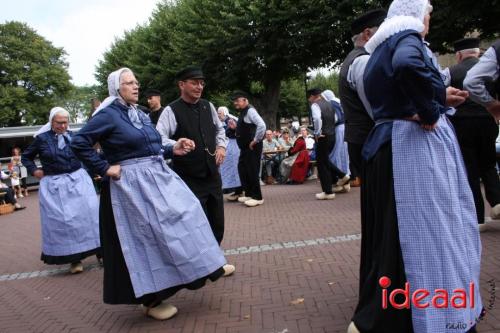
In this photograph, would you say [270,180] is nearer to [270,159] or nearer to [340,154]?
[270,159]

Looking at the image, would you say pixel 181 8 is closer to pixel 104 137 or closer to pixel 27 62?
pixel 27 62

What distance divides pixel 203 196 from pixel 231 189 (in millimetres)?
5691

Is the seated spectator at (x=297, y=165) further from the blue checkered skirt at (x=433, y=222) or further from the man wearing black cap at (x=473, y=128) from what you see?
the blue checkered skirt at (x=433, y=222)

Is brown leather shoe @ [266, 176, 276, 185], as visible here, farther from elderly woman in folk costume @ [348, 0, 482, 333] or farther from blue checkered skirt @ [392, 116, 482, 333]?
blue checkered skirt @ [392, 116, 482, 333]

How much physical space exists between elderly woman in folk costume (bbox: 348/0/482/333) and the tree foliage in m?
13.5

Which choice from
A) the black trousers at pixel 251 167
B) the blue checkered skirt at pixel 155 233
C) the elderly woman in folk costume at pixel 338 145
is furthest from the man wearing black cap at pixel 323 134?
the blue checkered skirt at pixel 155 233

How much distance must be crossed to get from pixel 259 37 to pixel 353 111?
758 inches

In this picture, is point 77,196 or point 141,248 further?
point 77,196

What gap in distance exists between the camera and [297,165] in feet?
41.4

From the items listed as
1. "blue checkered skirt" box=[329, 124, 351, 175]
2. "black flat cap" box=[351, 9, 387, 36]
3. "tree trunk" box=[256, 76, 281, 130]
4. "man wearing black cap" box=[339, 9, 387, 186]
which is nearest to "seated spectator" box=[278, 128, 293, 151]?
"blue checkered skirt" box=[329, 124, 351, 175]

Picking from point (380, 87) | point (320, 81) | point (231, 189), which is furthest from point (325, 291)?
point (320, 81)

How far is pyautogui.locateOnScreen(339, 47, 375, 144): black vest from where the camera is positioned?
4.18 meters

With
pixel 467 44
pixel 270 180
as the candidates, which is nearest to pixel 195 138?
pixel 467 44

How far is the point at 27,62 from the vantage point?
42000mm
